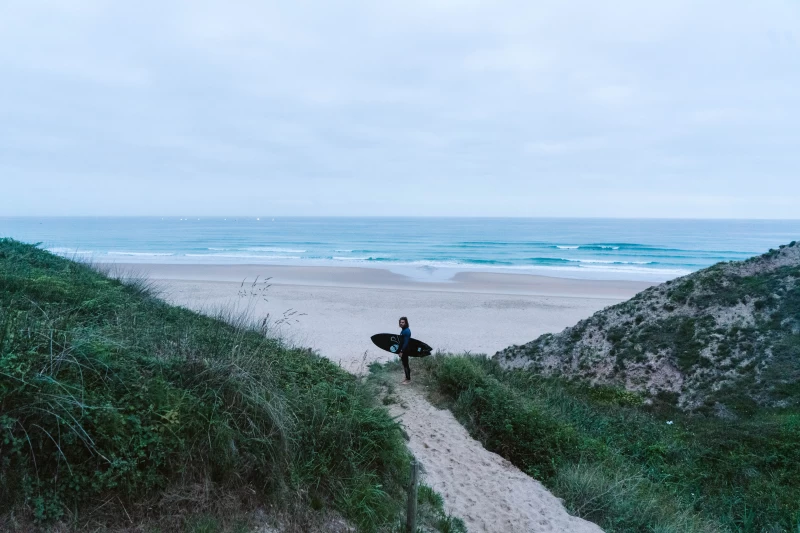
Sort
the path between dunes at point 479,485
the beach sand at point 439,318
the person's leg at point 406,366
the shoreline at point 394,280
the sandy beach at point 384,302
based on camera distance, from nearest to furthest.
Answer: the path between dunes at point 479,485 < the beach sand at point 439,318 < the person's leg at point 406,366 < the sandy beach at point 384,302 < the shoreline at point 394,280

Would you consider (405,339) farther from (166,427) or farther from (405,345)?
(166,427)

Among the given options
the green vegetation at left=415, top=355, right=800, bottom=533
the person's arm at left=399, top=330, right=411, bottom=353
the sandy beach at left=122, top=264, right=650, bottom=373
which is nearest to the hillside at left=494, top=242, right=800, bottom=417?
the green vegetation at left=415, top=355, right=800, bottom=533

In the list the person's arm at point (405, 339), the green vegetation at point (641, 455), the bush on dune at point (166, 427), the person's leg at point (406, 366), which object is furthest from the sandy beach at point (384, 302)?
the bush on dune at point (166, 427)

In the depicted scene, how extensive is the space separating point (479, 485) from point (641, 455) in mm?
4271

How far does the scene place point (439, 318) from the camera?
23172 millimetres

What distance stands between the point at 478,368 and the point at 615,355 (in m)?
5.61

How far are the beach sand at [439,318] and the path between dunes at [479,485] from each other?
0.02 meters

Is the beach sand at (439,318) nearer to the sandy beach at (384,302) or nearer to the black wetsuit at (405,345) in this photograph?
the sandy beach at (384,302)

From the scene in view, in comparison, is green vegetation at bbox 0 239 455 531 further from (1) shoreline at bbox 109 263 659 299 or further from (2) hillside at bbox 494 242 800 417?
(1) shoreline at bbox 109 263 659 299

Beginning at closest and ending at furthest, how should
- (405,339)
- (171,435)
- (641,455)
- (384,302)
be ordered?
(171,435) < (641,455) < (405,339) < (384,302)

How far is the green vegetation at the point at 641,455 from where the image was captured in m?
6.74

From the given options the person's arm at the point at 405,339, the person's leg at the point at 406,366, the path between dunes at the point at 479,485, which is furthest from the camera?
the person's leg at the point at 406,366

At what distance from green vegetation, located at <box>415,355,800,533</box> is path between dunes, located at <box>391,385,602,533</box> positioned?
41 centimetres

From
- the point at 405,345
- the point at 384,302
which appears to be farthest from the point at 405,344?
the point at 384,302
